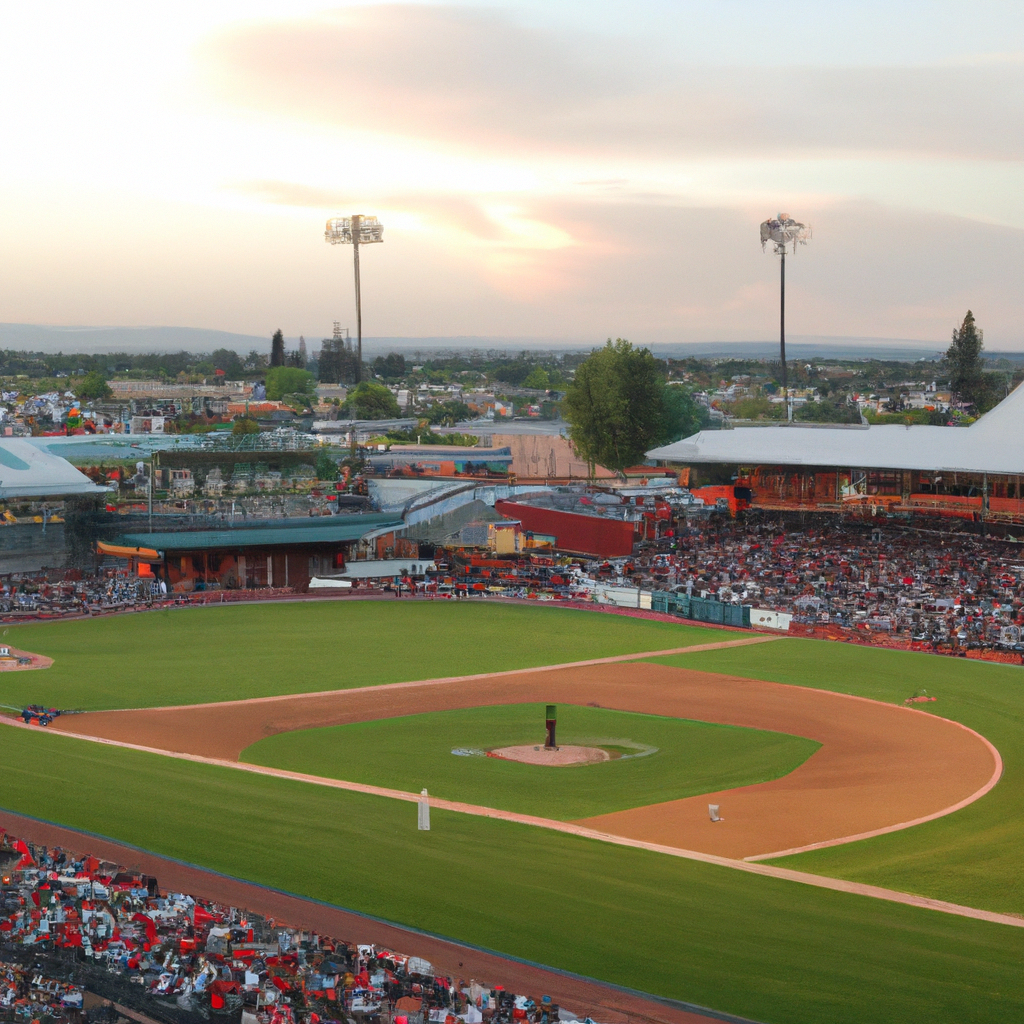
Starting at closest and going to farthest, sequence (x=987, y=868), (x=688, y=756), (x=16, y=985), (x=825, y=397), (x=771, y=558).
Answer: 1. (x=16, y=985)
2. (x=987, y=868)
3. (x=688, y=756)
4. (x=771, y=558)
5. (x=825, y=397)

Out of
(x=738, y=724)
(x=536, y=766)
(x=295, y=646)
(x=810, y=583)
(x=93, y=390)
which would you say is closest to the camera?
(x=536, y=766)

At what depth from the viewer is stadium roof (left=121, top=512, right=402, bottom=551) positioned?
61094mm

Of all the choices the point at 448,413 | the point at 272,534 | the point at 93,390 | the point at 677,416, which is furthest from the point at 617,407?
the point at 93,390

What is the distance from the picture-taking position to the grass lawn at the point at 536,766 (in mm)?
26250

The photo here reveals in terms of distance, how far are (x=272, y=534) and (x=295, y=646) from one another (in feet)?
55.4

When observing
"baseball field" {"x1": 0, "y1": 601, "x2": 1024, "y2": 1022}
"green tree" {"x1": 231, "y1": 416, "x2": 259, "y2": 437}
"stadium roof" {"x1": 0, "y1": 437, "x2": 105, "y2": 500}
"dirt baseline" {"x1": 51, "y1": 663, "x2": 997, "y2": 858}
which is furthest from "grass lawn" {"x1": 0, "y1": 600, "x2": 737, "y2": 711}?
"green tree" {"x1": 231, "y1": 416, "x2": 259, "y2": 437}

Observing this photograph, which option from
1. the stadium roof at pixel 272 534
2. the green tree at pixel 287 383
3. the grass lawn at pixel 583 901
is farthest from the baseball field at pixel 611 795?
the green tree at pixel 287 383

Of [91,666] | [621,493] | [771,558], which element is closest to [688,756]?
[91,666]

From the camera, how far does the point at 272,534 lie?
63250 mm

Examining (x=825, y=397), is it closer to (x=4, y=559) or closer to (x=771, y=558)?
(x=771, y=558)

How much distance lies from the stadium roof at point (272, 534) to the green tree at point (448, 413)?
82394 mm

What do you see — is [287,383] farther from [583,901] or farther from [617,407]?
[583,901]

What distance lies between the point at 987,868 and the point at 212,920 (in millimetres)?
13071

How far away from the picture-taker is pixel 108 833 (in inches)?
856
